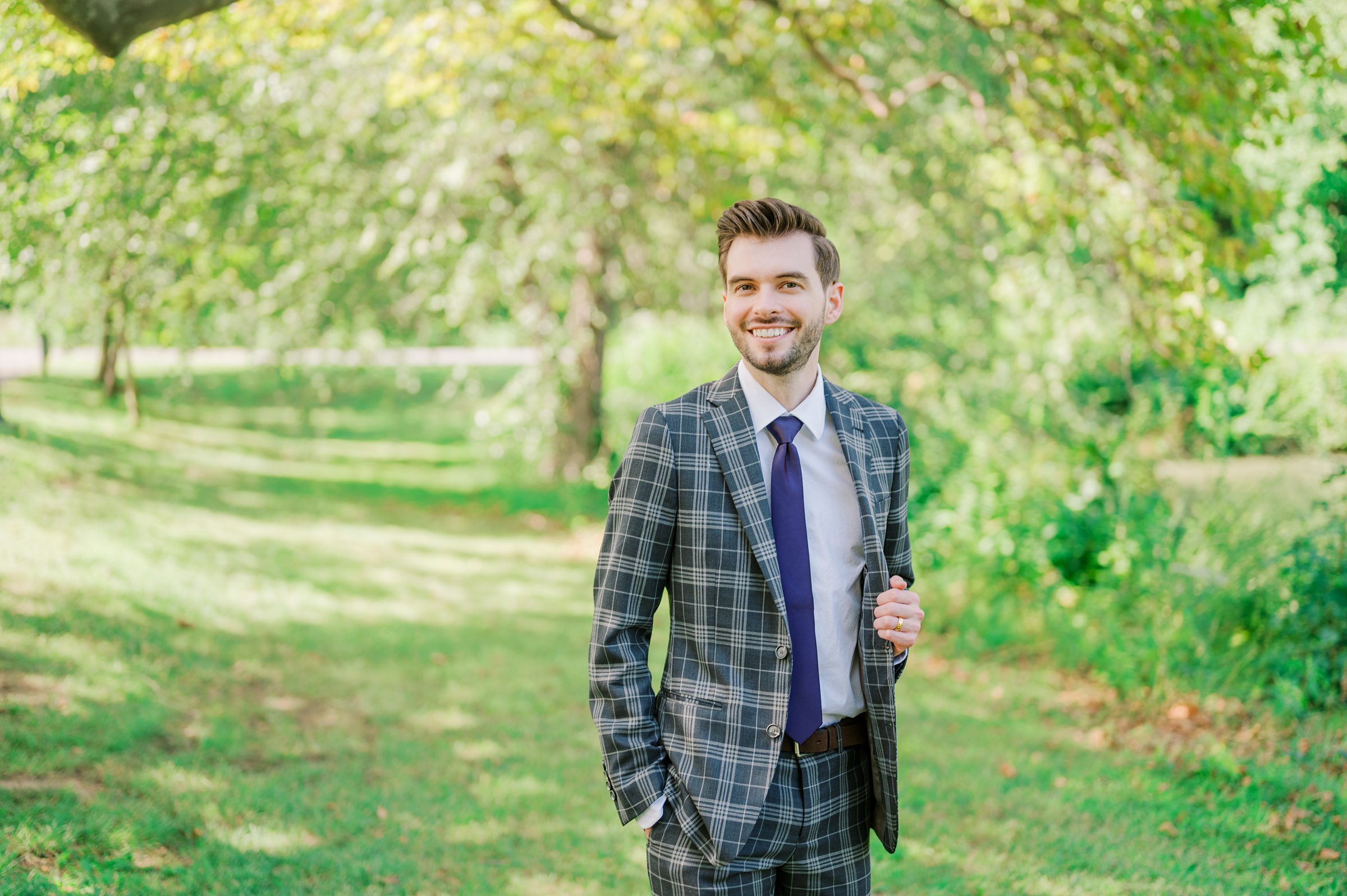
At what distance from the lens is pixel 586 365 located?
1284 centimetres

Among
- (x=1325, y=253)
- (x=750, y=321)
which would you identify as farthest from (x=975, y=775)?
(x=1325, y=253)

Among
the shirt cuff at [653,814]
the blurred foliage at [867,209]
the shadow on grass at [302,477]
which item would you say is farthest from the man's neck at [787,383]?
the shadow on grass at [302,477]

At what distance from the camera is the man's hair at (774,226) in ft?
7.57

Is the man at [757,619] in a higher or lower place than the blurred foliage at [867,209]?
lower

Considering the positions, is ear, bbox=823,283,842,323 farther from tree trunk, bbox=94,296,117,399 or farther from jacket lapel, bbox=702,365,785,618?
tree trunk, bbox=94,296,117,399

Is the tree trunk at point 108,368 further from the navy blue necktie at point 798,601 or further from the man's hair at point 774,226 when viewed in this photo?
the navy blue necktie at point 798,601

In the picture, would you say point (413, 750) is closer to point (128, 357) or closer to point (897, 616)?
point (897, 616)

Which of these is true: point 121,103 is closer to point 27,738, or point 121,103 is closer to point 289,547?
point 27,738

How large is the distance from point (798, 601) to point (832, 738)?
33 centimetres

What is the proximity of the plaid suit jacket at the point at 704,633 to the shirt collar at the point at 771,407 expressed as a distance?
1.5 inches

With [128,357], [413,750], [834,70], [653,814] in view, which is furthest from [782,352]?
[128,357]

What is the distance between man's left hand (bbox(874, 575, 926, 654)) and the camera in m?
2.21

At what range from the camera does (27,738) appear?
452cm

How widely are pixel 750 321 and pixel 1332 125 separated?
6.35 meters
